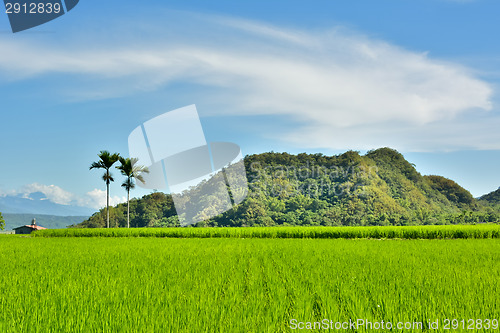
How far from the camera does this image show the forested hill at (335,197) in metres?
53.7

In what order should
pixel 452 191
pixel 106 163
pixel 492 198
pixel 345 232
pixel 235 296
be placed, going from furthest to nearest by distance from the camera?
1. pixel 492 198
2. pixel 452 191
3. pixel 106 163
4. pixel 345 232
5. pixel 235 296

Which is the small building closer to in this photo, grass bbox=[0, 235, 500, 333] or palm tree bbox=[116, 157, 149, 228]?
palm tree bbox=[116, 157, 149, 228]

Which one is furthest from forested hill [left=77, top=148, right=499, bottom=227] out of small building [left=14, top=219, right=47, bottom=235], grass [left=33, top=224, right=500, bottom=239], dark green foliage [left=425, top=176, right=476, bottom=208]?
grass [left=33, top=224, right=500, bottom=239]

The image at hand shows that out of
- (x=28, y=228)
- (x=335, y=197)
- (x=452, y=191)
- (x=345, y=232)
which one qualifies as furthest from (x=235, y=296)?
(x=452, y=191)

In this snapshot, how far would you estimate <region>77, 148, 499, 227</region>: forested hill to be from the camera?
53.7m

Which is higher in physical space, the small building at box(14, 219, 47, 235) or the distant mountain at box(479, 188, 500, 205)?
the distant mountain at box(479, 188, 500, 205)

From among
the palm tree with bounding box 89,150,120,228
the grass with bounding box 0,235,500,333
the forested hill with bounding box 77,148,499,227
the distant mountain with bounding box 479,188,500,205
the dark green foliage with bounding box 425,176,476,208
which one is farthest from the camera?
the distant mountain with bounding box 479,188,500,205

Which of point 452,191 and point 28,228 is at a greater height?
point 452,191

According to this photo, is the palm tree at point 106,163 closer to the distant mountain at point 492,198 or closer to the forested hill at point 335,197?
the forested hill at point 335,197

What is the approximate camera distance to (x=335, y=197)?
61.0 meters

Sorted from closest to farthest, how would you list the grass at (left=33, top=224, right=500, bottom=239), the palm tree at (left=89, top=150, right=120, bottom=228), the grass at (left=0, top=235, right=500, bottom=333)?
the grass at (left=0, top=235, right=500, bottom=333) < the grass at (left=33, top=224, right=500, bottom=239) < the palm tree at (left=89, top=150, right=120, bottom=228)

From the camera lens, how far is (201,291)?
17.2ft

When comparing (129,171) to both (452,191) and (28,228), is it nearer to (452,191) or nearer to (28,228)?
(28,228)

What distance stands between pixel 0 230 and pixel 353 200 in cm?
5250
